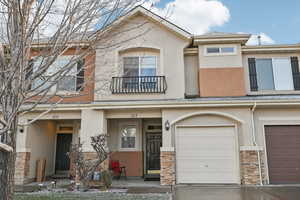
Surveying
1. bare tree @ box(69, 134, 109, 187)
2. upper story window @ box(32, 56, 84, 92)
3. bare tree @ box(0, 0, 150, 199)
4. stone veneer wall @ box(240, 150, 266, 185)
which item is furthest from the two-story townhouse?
bare tree @ box(0, 0, 150, 199)

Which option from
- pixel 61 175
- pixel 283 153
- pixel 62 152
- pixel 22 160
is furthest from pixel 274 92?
pixel 22 160

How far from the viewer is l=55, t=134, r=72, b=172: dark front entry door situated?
13.6 m

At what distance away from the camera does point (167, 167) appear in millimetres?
10422

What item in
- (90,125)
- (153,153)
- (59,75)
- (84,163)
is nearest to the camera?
(59,75)

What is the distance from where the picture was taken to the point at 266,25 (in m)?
13.3

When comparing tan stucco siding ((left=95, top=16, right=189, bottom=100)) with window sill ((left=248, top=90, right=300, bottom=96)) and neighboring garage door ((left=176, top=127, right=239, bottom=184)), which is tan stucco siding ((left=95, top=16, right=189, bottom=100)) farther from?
window sill ((left=248, top=90, right=300, bottom=96))

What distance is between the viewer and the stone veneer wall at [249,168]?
10180 mm

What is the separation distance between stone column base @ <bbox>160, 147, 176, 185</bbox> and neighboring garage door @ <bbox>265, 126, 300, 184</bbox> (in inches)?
169

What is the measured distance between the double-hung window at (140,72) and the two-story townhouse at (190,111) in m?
0.05

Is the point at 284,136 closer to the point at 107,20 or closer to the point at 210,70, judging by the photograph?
the point at 210,70

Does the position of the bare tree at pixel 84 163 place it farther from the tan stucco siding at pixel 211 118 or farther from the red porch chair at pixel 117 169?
the tan stucco siding at pixel 211 118

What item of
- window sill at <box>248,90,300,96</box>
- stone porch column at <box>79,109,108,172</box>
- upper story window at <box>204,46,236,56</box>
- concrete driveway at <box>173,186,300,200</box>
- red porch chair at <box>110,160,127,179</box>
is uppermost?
upper story window at <box>204,46,236,56</box>

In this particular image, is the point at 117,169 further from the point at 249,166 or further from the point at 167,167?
the point at 249,166

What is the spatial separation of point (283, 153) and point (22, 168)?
11726 mm
